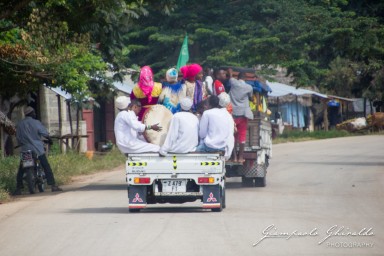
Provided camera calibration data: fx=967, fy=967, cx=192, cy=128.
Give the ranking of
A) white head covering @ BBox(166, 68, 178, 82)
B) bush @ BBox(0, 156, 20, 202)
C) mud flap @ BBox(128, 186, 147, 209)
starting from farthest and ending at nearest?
bush @ BBox(0, 156, 20, 202), white head covering @ BBox(166, 68, 178, 82), mud flap @ BBox(128, 186, 147, 209)

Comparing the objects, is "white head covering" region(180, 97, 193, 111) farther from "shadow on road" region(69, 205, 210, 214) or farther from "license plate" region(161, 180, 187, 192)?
"shadow on road" region(69, 205, 210, 214)

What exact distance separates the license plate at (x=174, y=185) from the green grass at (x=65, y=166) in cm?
444

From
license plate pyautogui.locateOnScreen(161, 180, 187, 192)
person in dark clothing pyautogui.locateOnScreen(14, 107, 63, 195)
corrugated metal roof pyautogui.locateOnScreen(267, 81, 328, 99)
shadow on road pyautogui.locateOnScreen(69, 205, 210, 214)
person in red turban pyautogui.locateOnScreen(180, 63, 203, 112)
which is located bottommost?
shadow on road pyautogui.locateOnScreen(69, 205, 210, 214)

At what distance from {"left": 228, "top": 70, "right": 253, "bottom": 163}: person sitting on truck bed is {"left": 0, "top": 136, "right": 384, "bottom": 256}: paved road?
1003mm

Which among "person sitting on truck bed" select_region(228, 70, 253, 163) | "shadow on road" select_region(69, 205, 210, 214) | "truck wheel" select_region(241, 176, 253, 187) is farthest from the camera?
"truck wheel" select_region(241, 176, 253, 187)

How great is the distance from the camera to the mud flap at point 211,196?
1528 centimetres

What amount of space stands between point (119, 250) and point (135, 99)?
6405 mm

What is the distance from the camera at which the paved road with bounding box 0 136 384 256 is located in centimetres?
1146

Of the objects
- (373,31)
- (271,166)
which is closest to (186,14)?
(373,31)

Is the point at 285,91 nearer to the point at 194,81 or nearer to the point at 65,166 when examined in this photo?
the point at 65,166

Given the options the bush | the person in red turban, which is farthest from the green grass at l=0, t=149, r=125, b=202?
the person in red turban

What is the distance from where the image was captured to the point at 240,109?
66.4ft

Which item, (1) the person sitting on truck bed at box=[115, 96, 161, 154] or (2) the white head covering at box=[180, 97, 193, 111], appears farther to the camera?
(1) the person sitting on truck bed at box=[115, 96, 161, 154]

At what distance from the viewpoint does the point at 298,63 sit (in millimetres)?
42125
